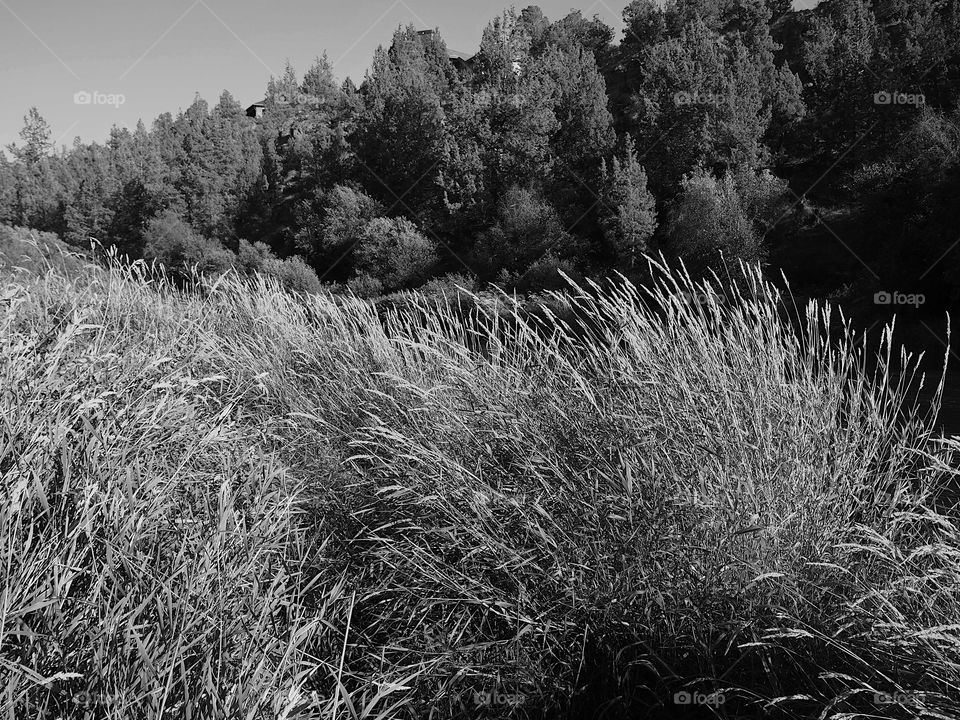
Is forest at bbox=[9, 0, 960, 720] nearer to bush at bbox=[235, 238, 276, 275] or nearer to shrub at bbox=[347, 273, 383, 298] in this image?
shrub at bbox=[347, 273, 383, 298]

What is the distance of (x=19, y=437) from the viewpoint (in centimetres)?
213

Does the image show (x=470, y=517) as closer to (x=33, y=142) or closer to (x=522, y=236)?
(x=522, y=236)

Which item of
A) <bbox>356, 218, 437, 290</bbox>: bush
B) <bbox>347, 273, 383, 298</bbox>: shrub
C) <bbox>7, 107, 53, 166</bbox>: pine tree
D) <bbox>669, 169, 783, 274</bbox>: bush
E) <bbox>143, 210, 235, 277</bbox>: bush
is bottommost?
<bbox>669, 169, 783, 274</bbox>: bush

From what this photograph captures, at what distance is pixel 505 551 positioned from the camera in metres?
2.33

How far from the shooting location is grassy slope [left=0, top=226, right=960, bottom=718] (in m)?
1.58

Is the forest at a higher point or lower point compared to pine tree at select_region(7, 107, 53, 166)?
lower

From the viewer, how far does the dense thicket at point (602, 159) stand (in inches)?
815

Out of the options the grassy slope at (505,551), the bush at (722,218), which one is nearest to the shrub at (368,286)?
the bush at (722,218)

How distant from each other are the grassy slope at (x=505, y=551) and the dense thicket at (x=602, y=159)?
13098 mm

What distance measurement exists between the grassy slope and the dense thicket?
13.1 m

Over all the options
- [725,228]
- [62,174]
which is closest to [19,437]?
[725,228]

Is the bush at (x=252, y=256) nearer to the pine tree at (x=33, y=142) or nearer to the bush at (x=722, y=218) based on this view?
the bush at (x=722, y=218)

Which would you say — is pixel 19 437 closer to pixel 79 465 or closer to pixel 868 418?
pixel 79 465

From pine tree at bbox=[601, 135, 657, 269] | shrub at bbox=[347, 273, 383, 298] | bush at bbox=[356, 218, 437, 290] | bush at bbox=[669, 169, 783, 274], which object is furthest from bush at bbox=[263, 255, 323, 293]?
bush at bbox=[669, 169, 783, 274]
